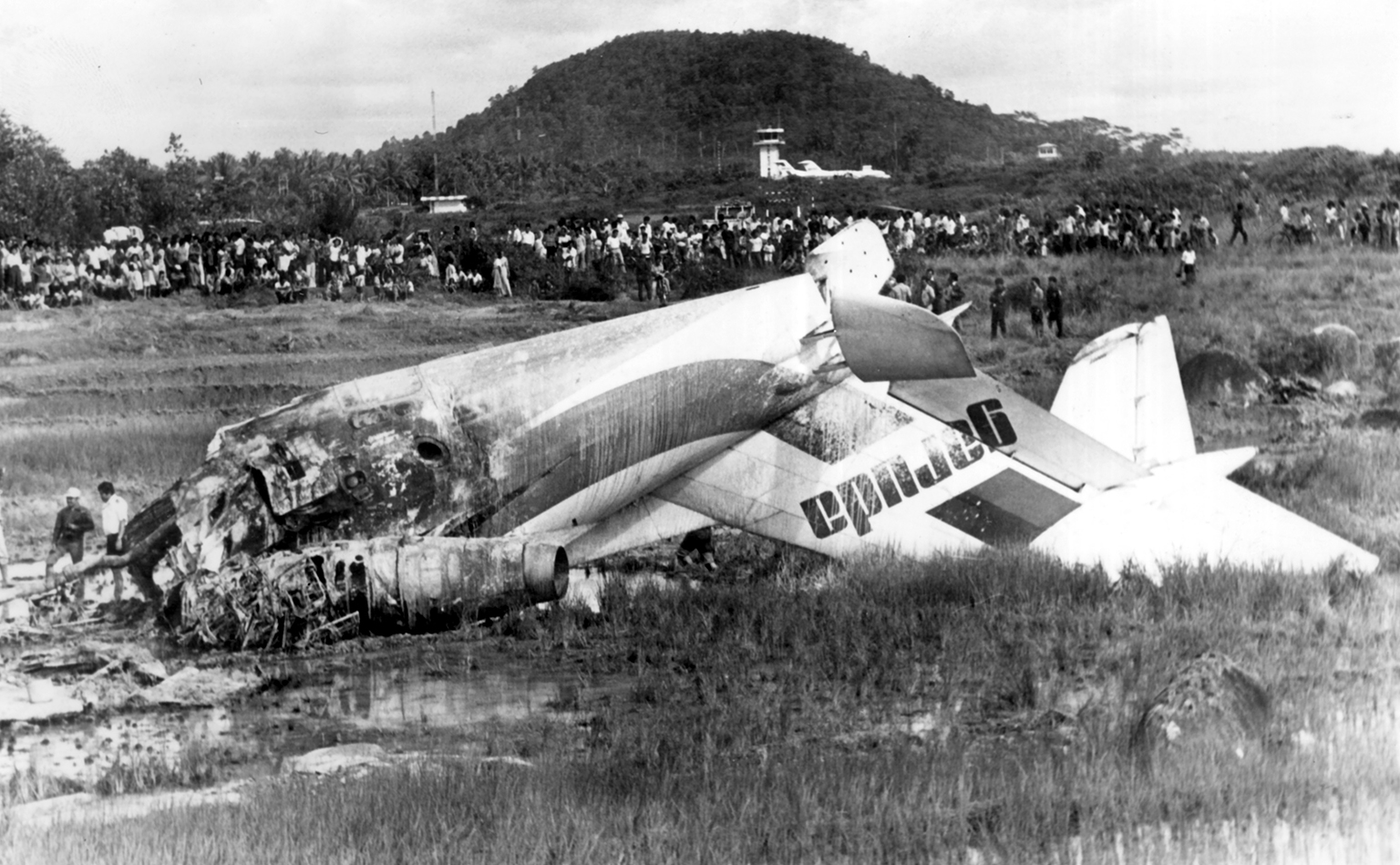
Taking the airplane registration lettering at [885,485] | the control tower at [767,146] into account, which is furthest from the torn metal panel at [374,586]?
the control tower at [767,146]

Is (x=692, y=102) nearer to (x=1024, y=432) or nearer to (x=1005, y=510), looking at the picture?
(x=1024, y=432)

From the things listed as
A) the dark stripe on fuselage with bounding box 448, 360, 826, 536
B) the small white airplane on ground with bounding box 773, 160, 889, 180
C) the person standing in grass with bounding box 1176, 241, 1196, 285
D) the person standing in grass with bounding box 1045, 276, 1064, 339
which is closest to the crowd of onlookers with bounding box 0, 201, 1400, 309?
the person standing in grass with bounding box 1176, 241, 1196, 285

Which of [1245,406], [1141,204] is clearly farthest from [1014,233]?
[1245,406]

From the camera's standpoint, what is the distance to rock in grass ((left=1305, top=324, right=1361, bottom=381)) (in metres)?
23.8

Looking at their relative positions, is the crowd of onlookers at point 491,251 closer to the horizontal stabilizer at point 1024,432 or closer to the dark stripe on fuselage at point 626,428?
the horizontal stabilizer at point 1024,432

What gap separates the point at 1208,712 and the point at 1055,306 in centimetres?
2005

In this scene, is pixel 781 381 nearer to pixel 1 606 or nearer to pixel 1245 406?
pixel 1 606

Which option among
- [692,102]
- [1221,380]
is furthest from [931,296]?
[1221,380]

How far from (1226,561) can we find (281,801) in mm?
7494

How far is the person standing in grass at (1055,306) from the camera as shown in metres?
27.8

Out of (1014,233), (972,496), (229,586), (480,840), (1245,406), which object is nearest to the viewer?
(480,840)

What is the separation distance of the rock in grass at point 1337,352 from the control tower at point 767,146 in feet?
42.1

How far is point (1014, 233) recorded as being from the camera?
38719 mm

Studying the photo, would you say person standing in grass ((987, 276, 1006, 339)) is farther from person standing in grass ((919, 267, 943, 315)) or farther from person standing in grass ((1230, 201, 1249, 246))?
person standing in grass ((1230, 201, 1249, 246))
